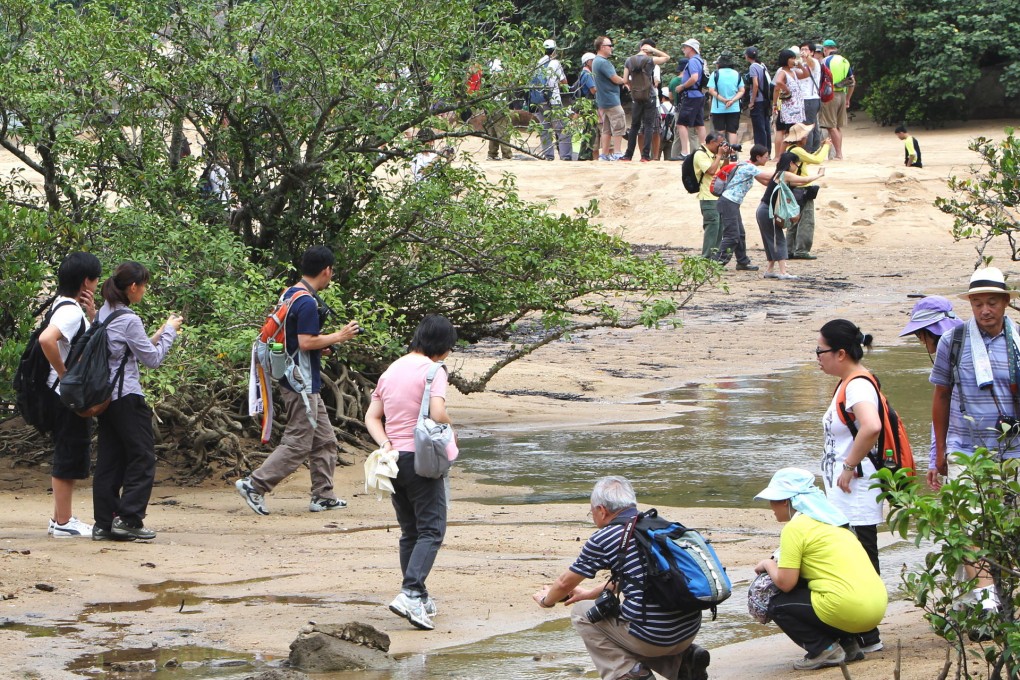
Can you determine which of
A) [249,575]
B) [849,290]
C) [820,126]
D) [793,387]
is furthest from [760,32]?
[249,575]

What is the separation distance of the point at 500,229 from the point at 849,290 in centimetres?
917

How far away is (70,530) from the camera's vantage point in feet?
26.4

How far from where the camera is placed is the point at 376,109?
33.9 feet

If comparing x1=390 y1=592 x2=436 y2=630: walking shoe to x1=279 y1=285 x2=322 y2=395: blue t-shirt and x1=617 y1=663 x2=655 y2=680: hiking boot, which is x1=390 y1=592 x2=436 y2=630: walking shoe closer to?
x1=617 y1=663 x2=655 y2=680: hiking boot

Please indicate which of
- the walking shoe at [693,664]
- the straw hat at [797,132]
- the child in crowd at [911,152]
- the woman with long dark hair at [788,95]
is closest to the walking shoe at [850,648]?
the walking shoe at [693,664]

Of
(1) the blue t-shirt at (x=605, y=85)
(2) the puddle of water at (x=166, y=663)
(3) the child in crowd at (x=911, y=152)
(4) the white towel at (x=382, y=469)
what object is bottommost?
(2) the puddle of water at (x=166, y=663)

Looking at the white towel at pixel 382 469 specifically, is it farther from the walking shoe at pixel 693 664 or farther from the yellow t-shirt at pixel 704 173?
the yellow t-shirt at pixel 704 173

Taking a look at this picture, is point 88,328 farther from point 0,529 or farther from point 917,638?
point 917,638

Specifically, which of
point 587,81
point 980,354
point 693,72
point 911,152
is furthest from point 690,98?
point 980,354

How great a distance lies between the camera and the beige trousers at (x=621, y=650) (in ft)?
17.6

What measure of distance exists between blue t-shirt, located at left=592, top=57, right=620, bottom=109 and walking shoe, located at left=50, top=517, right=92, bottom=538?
51.2 ft

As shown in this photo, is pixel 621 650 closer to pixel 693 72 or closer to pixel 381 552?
pixel 381 552

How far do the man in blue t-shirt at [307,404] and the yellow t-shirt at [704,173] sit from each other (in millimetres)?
10314

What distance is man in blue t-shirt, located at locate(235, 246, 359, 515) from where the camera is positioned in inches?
336
